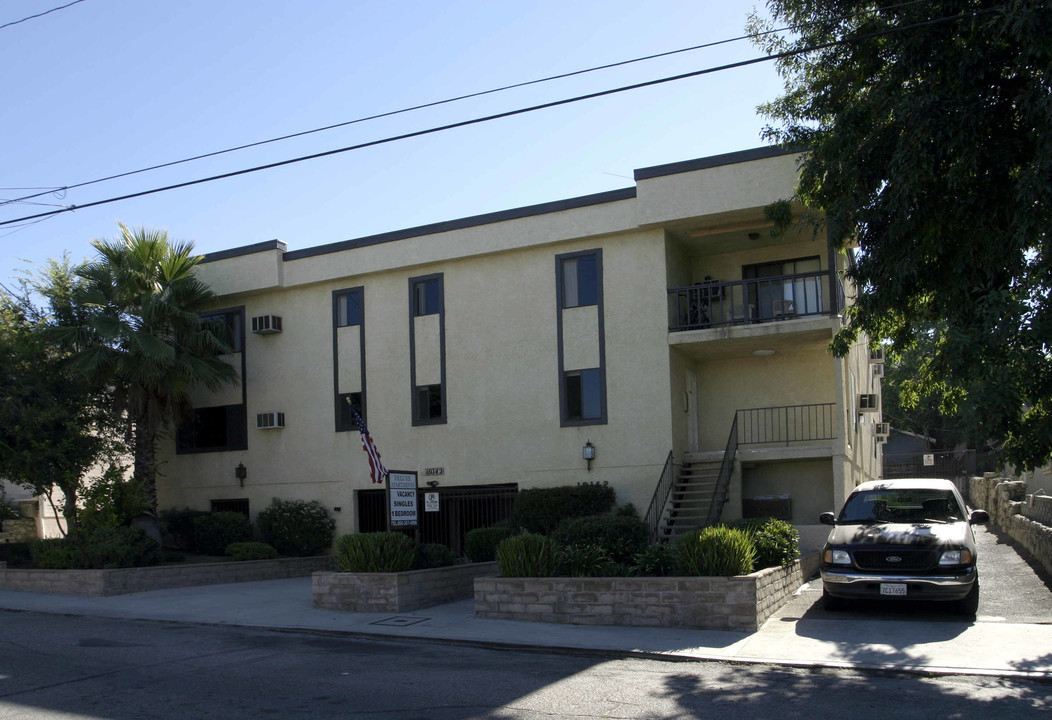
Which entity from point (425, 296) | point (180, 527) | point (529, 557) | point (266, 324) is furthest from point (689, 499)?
point (180, 527)

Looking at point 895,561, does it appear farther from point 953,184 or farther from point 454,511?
point 454,511

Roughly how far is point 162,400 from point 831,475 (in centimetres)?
1532

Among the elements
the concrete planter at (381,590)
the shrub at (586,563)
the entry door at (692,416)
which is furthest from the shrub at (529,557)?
the entry door at (692,416)

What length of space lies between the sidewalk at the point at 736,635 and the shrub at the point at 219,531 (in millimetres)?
6302

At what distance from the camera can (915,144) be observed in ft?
35.0

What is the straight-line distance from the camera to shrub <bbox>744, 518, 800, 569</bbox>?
43.6ft

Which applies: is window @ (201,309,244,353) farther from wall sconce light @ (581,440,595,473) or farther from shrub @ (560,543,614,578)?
shrub @ (560,543,614,578)

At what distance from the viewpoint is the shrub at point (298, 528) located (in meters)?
21.5

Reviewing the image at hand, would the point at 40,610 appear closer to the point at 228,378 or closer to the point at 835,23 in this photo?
the point at 228,378

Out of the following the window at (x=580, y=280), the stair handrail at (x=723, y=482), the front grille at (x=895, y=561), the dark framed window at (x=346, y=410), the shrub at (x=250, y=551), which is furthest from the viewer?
the dark framed window at (x=346, y=410)

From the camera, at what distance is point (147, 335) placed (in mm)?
20719

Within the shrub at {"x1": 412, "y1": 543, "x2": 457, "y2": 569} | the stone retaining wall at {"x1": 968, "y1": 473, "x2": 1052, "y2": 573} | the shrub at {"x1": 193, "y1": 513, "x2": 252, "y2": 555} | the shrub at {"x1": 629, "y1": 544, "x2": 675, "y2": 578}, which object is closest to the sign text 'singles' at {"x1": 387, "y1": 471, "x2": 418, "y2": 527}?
the shrub at {"x1": 412, "y1": 543, "x2": 457, "y2": 569}

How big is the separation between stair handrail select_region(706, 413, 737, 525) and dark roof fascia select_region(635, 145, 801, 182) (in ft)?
16.7

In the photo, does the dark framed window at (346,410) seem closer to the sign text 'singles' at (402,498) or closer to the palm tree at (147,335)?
the palm tree at (147,335)
